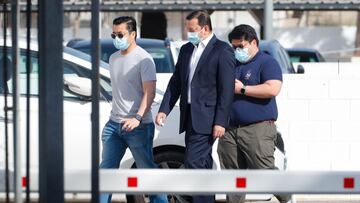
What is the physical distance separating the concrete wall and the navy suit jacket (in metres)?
2.34

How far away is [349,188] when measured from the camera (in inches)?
234

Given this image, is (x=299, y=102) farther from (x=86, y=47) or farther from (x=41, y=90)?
(x=41, y=90)

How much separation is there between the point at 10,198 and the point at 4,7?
1.00 m

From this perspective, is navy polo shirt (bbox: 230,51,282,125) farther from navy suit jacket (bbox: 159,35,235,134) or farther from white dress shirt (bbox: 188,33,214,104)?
white dress shirt (bbox: 188,33,214,104)

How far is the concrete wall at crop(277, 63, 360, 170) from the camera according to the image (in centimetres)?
1048

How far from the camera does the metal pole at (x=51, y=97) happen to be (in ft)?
14.8

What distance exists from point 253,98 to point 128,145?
107 cm

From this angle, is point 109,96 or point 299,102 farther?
point 299,102

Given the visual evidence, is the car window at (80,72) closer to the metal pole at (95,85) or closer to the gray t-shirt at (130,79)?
the gray t-shirt at (130,79)

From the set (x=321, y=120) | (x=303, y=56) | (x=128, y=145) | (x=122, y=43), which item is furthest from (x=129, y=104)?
(x=303, y=56)

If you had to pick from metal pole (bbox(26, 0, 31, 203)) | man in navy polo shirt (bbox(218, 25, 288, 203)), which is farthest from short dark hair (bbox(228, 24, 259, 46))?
metal pole (bbox(26, 0, 31, 203))

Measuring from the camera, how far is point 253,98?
8.52 m

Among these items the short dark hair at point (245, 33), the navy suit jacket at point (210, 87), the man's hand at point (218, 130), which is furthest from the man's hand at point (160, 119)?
the short dark hair at point (245, 33)

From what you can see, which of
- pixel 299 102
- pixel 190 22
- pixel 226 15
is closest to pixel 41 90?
pixel 190 22
